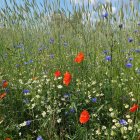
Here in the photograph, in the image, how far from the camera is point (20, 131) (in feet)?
6.86

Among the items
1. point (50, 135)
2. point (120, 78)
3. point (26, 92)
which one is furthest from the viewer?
point (120, 78)

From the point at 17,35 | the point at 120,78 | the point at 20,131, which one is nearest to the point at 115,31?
→ the point at 120,78

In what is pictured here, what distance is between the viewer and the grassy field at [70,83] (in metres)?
1.96

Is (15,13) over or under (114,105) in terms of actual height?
over

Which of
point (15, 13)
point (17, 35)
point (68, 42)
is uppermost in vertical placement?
point (15, 13)

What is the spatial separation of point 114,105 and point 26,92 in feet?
2.04

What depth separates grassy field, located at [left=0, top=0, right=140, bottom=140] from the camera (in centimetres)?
196

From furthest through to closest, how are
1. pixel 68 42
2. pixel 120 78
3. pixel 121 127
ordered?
1. pixel 68 42
2. pixel 120 78
3. pixel 121 127

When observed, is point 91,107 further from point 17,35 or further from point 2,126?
point 17,35

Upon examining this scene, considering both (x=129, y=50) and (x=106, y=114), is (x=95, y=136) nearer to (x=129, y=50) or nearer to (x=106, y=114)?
(x=106, y=114)

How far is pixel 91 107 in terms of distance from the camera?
84.8 inches

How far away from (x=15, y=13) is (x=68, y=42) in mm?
741

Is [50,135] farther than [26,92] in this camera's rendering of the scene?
No

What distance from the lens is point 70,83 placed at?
93.4 inches
